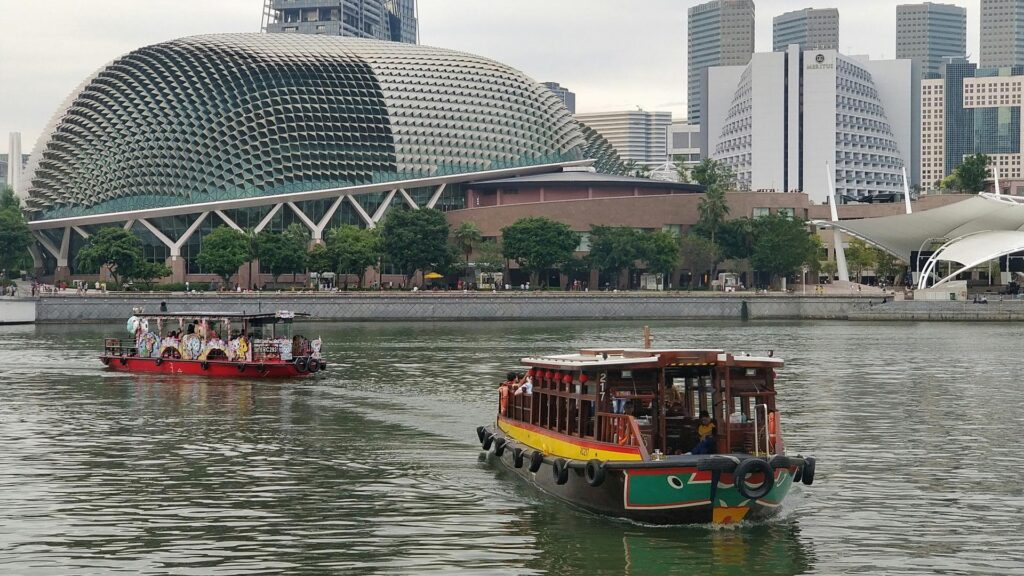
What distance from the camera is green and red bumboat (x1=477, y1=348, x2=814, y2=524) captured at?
87.0ft

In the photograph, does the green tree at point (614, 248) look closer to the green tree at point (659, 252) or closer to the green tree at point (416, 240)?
the green tree at point (659, 252)

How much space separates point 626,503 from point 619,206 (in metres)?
128

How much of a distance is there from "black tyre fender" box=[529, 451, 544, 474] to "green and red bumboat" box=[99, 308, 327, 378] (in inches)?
1167

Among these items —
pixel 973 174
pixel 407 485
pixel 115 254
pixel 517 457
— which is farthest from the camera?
pixel 973 174

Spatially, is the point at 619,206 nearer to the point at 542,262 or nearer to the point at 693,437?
the point at 542,262

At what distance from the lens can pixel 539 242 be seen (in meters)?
140

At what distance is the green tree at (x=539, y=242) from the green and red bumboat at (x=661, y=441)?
108 meters

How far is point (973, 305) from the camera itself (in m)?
120

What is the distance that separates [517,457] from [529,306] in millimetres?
85944

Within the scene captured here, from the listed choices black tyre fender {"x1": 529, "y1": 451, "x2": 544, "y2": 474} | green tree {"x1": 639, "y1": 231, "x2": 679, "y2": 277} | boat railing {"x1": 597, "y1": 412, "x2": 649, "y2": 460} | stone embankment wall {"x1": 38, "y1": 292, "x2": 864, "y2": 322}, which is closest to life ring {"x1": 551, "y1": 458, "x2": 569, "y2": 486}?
boat railing {"x1": 597, "y1": 412, "x2": 649, "y2": 460}

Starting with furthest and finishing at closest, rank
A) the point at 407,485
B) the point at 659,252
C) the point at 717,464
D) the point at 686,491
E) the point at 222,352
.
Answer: the point at 659,252 < the point at 222,352 < the point at 407,485 < the point at 686,491 < the point at 717,464

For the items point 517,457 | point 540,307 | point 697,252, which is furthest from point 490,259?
point 517,457

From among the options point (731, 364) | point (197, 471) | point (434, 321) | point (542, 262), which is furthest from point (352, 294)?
point (731, 364)

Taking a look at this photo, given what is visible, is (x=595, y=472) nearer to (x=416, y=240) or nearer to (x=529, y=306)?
(x=529, y=306)
